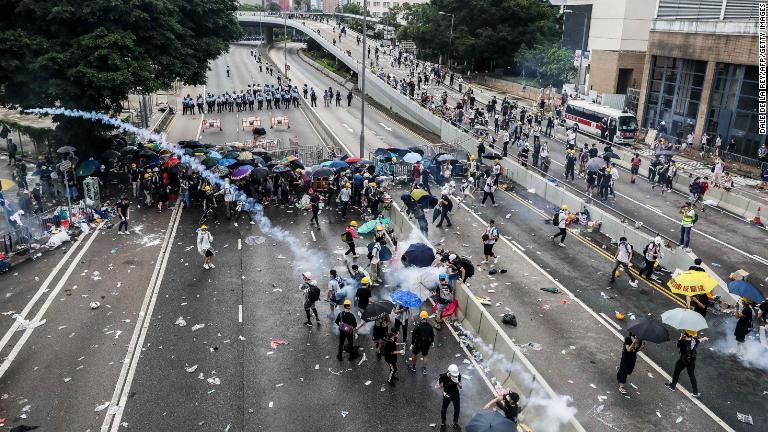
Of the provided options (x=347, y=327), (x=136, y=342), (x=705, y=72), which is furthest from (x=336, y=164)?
(x=705, y=72)

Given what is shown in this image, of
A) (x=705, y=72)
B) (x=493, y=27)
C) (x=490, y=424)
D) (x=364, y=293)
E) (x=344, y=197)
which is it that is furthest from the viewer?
(x=493, y=27)

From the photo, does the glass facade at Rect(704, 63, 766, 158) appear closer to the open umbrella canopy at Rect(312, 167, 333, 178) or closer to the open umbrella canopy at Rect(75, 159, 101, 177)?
the open umbrella canopy at Rect(312, 167, 333, 178)

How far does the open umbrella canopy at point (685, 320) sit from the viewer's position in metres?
11.7

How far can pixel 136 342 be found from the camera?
553 inches

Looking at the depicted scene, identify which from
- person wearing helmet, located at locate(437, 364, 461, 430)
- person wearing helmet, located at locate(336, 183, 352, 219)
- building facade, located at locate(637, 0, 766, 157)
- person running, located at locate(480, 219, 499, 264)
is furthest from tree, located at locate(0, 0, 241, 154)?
building facade, located at locate(637, 0, 766, 157)

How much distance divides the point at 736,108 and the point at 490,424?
35570 millimetres

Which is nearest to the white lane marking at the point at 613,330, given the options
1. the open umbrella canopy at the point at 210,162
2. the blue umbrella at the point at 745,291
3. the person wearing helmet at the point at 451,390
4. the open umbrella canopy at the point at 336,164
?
the blue umbrella at the point at 745,291

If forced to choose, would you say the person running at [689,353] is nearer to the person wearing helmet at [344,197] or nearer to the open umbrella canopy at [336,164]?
the person wearing helmet at [344,197]

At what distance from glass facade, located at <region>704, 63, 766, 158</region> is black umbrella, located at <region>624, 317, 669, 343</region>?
1149 inches

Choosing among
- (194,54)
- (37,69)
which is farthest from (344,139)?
(37,69)

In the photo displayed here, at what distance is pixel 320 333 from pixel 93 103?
1861 centimetres

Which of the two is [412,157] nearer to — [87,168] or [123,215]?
[123,215]

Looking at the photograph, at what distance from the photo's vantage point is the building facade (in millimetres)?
35000

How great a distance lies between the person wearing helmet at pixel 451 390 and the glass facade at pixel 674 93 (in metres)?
35.6
